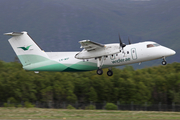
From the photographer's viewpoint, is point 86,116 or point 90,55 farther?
point 90,55

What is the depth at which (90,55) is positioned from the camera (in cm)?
1928

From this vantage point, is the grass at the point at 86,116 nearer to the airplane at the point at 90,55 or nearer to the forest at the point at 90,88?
the airplane at the point at 90,55

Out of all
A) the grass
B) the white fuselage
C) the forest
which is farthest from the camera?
the forest

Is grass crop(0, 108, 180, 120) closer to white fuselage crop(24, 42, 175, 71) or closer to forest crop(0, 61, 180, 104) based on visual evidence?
white fuselage crop(24, 42, 175, 71)

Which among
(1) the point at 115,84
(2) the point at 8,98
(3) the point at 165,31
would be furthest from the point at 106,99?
(3) the point at 165,31

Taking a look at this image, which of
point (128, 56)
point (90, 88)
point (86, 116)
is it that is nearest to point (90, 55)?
point (128, 56)

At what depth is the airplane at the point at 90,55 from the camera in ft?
62.3

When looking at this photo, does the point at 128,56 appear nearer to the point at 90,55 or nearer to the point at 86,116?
the point at 90,55

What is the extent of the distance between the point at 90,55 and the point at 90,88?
88.5 ft

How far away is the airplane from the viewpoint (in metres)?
19.0

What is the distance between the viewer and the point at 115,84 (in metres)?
46.8

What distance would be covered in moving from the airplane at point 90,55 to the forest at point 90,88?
2353cm

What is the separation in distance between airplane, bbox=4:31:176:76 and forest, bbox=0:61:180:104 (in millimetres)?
23528

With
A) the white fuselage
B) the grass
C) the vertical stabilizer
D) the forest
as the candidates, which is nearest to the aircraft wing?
the white fuselage
